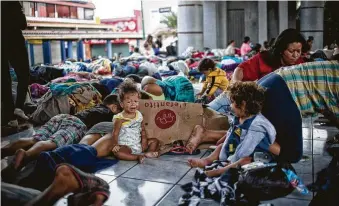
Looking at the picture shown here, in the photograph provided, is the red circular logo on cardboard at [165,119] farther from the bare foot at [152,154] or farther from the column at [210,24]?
the column at [210,24]

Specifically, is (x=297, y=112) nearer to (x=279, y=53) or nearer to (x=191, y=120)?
(x=279, y=53)

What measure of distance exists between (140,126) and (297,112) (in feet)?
5.26

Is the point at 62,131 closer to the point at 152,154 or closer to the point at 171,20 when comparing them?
the point at 152,154

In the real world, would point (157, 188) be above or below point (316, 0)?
below

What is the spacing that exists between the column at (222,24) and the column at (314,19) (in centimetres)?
341

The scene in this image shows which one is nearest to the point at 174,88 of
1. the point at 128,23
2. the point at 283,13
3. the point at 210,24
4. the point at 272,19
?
the point at 210,24

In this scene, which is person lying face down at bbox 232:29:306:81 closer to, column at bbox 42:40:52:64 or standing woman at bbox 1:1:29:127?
standing woman at bbox 1:1:29:127

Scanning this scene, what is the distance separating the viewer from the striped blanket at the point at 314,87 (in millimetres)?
3211

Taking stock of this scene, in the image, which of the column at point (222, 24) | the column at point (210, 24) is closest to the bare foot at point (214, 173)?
the column at point (210, 24)

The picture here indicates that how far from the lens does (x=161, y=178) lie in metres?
3.21

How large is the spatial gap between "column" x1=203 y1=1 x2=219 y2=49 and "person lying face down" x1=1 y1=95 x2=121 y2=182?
12820mm

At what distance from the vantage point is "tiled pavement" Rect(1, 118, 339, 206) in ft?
8.93

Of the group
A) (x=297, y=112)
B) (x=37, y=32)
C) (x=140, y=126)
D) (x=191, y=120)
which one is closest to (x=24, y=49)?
(x=140, y=126)

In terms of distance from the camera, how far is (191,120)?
420cm
